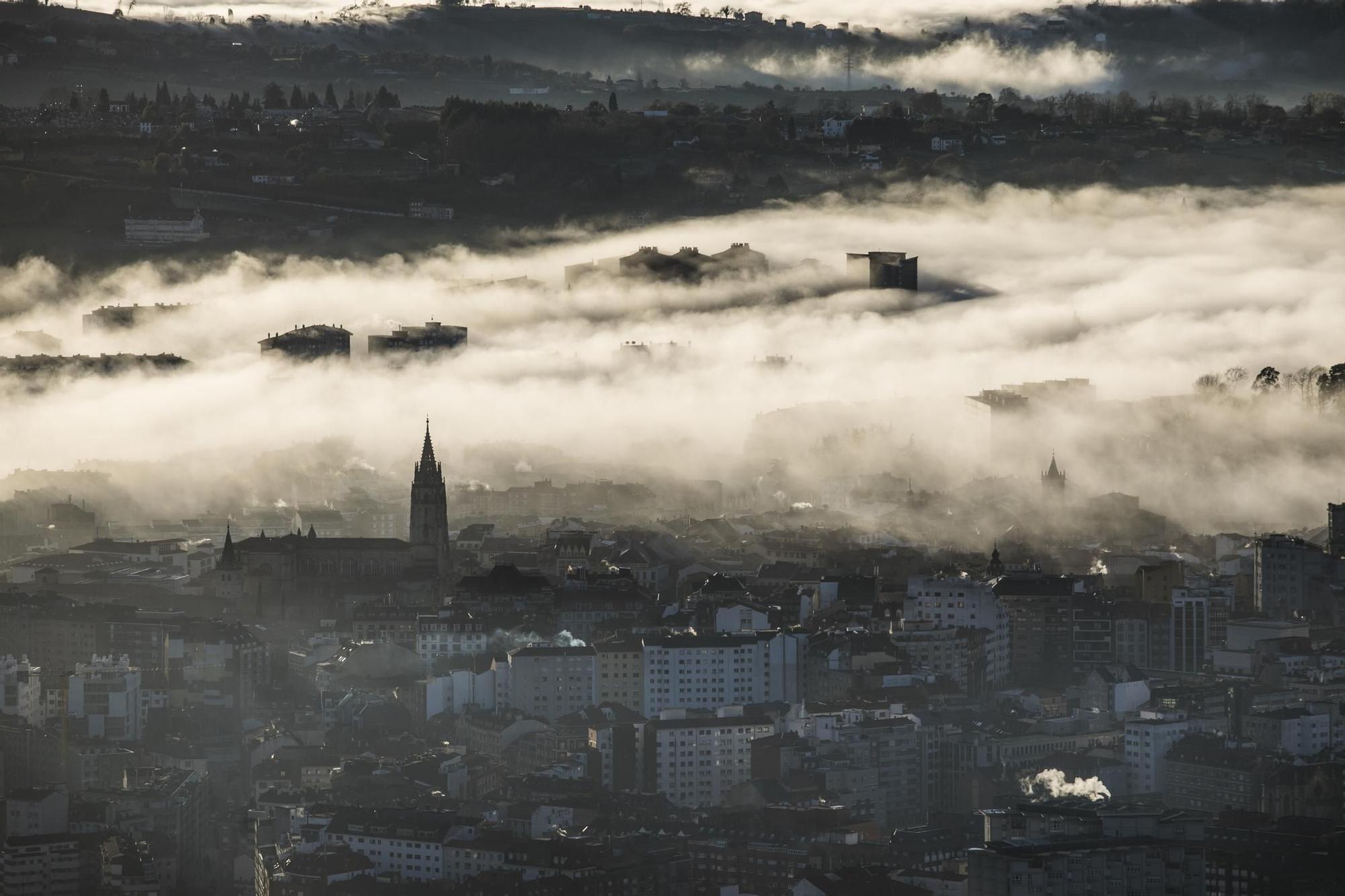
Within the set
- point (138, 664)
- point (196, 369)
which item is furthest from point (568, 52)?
point (138, 664)

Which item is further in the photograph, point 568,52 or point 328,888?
point 568,52

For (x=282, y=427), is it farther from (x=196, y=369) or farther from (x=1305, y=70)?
(x=1305, y=70)

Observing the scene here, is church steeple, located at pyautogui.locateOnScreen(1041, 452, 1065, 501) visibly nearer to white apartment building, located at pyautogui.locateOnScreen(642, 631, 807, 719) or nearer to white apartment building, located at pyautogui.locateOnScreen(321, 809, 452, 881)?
white apartment building, located at pyautogui.locateOnScreen(642, 631, 807, 719)

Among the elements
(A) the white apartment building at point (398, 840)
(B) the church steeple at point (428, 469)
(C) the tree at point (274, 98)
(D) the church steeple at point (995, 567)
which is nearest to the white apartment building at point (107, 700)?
(A) the white apartment building at point (398, 840)

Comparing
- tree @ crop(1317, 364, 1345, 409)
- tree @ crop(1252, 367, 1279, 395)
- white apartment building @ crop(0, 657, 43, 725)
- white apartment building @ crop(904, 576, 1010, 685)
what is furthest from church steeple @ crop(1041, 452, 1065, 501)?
white apartment building @ crop(0, 657, 43, 725)

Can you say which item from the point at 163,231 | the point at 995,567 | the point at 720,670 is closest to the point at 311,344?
the point at 163,231
